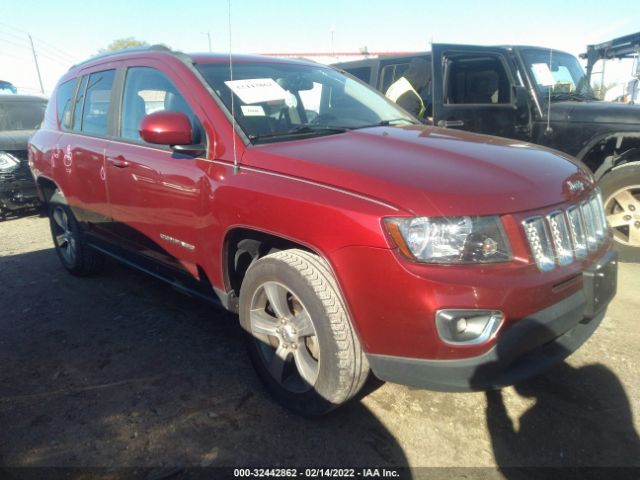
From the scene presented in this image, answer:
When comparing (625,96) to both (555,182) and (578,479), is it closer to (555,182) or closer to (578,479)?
(555,182)

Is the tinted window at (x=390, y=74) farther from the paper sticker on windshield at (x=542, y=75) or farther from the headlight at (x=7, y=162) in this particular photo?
the headlight at (x=7, y=162)

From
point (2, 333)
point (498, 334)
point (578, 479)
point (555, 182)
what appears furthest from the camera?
point (2, 333)

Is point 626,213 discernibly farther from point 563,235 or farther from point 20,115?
point 20,115

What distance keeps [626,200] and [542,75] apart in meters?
1.51

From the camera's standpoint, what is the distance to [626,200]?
4.52 meters

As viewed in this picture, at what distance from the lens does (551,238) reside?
6.77 ft

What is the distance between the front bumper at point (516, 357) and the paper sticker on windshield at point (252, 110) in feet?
4.97

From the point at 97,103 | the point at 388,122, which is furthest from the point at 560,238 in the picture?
the point at 97,103

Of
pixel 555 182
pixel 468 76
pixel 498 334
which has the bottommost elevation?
pixel 498 334

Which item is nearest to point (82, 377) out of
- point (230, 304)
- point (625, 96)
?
point (230, 304)

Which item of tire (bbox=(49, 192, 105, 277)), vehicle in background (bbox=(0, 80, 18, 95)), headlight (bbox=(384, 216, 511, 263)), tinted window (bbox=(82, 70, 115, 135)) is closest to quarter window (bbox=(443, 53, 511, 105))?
tinted window (bbox=(82, 70, 115, 135))

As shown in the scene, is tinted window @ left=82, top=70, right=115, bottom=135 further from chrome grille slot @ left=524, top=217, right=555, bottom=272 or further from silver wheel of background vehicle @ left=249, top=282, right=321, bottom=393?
chrome grille slot @ left=524, top=217, right=555, bottom=272

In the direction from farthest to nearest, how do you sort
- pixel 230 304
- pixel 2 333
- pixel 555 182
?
pixel 2 333 → pixel 230 304 → pixel 555 182

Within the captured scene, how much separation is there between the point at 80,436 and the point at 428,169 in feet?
6.98
